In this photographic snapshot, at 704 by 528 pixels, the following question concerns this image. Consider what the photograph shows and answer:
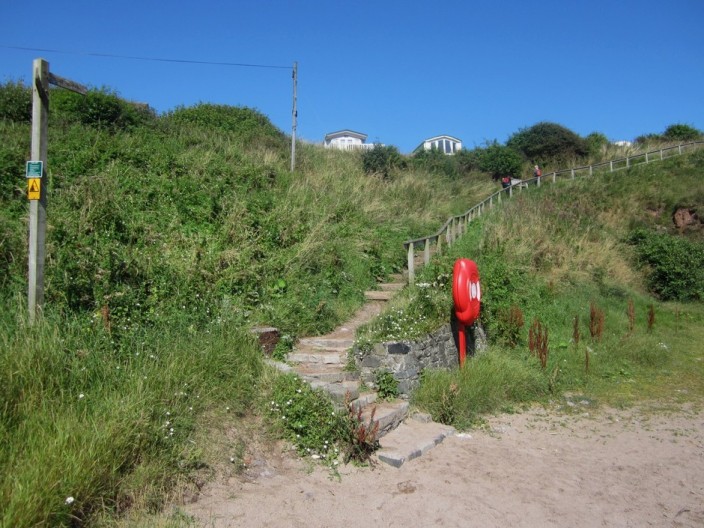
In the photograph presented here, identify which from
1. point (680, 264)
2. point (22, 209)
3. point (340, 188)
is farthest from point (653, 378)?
point (22, 209)

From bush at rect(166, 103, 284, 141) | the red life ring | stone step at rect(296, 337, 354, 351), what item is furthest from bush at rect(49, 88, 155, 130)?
the red life ring

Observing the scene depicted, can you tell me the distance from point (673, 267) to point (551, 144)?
20.9 m

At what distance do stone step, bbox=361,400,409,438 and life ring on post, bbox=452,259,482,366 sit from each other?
5.51 ft

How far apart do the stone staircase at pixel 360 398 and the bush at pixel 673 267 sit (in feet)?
40.2

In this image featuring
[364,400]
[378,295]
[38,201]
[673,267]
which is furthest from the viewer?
[673,267]

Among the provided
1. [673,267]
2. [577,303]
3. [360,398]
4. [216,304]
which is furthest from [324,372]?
[673,267]

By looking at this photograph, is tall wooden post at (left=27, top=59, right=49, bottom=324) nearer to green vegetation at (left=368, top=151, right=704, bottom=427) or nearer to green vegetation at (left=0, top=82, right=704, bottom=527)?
green vegetation at (left=0, top=82, right=704, bottom=527)

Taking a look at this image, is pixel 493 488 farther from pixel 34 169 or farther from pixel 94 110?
pixel 94 110

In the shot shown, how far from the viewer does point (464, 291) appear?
27.1 feet

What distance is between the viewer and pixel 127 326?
6.76 meters

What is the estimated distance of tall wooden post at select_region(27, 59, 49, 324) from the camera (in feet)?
18.5

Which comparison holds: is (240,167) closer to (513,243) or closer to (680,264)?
(513,243)

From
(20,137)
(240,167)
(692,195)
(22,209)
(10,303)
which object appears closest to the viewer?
(10,303)

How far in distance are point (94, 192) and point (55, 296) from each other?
12.8 feet
